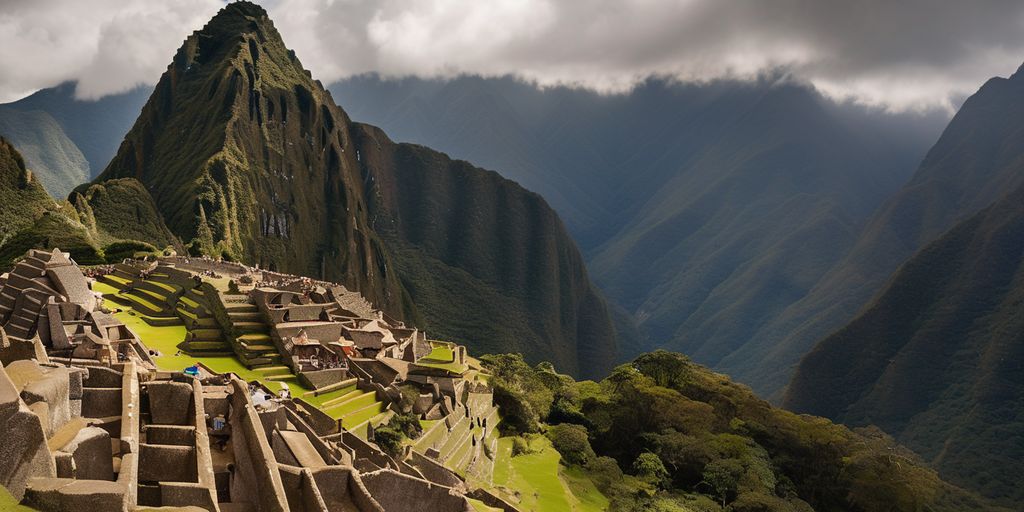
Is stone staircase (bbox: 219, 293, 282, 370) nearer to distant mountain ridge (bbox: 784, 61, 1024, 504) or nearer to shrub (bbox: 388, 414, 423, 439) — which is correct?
shrub (bbox: 388, 414, 423, 439)

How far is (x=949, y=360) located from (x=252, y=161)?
5755 inches

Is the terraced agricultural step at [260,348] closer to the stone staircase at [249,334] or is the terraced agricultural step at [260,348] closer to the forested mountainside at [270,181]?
the stone staircase at [249,334]

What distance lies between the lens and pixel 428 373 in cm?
3588

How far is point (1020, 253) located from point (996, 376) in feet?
133

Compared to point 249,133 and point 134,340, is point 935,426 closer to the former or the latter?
point 134,340

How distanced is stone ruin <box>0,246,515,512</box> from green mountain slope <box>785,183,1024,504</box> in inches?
2889

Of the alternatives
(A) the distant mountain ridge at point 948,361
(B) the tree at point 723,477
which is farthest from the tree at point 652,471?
(A) the distant mountain ridge at point 948,361

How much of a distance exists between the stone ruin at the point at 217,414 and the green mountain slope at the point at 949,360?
73391mm

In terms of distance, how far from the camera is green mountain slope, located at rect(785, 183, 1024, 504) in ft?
271

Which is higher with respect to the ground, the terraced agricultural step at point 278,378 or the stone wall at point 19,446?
the stone wall at point 19,446

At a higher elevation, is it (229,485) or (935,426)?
(229,485)

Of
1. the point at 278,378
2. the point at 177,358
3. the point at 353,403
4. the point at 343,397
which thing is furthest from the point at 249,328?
the point at 353,403

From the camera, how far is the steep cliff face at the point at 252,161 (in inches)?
5123

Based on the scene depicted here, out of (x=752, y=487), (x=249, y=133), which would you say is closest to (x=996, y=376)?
(x=752, y=487)
